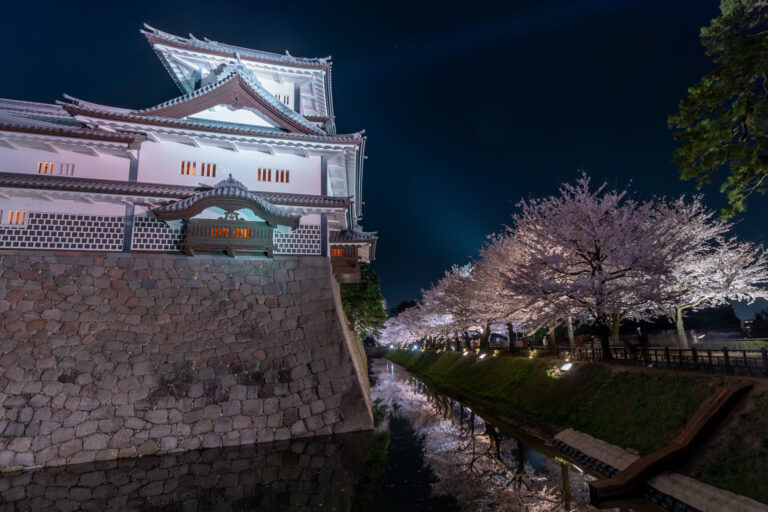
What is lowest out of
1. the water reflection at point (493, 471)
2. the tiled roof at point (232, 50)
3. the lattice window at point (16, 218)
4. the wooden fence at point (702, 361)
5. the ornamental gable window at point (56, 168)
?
the water reflection at point (493, 471)

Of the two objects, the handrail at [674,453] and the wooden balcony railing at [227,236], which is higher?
the wooden balcony railing at [227,236]

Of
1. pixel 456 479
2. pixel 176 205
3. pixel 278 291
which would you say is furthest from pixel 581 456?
pixel 176 205

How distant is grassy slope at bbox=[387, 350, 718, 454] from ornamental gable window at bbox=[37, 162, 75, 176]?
2135 centimetres

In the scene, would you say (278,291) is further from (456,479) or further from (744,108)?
(744,108)

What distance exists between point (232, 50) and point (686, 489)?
25186 mm

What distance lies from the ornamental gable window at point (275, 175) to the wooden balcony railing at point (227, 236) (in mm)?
2705

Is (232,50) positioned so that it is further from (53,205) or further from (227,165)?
(53,205)

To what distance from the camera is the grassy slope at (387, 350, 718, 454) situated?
9984 mm

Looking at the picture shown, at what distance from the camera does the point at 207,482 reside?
943cm

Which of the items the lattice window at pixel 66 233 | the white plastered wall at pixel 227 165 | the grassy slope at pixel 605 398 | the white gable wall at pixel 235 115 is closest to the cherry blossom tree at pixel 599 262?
the grassy slope at pixel 605 398

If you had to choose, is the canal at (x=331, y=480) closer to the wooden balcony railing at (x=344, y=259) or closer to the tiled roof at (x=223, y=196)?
the wooden balcony railing at (x=344, y=259)

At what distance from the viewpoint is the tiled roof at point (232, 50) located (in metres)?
19.5

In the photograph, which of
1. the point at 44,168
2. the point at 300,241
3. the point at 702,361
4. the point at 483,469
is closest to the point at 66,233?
the point at 44,168

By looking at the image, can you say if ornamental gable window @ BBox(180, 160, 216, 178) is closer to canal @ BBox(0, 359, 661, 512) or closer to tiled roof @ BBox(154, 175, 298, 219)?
tiled roof @ BBox(154, 175, 298, 219)
